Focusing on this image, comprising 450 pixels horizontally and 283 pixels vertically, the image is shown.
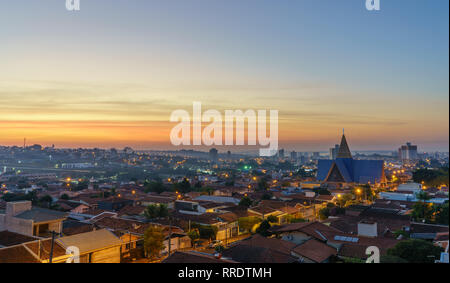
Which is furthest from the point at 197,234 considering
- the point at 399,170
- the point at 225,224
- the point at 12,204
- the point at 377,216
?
the point at 399,170

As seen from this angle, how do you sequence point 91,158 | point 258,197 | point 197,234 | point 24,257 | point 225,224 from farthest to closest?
point 91,158
point 258,197
point 225,224
point 197,234
point 24,257

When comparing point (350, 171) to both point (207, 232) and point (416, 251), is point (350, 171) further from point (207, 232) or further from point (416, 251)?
point (416, 251)

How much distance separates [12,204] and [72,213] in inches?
198

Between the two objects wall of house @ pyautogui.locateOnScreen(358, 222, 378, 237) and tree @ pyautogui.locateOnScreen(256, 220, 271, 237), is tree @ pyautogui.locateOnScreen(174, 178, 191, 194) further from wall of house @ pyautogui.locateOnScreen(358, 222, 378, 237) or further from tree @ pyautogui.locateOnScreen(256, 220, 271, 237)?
wall of house @ pyautogui.locateOnScreen(358, 222, 378, 237)

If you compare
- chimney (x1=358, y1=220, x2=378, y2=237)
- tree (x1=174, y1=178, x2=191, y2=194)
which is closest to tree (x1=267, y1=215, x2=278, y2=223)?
chimney (x1=358, y1=220, x2=378, y2=237)

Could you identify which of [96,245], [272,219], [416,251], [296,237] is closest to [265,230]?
[296,237]

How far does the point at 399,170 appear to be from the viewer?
27.5 metres

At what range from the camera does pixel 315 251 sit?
19.2 ft

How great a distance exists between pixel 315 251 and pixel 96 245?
386cm

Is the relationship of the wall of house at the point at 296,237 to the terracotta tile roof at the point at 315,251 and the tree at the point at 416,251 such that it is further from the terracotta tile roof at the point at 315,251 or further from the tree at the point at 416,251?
the tree at the point at 416,251

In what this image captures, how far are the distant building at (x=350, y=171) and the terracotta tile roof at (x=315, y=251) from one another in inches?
664

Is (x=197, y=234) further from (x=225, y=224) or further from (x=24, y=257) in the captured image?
(x=24, y=257)

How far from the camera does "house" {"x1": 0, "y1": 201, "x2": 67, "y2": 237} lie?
6232 millimetres

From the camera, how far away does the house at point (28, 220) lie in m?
6.23
